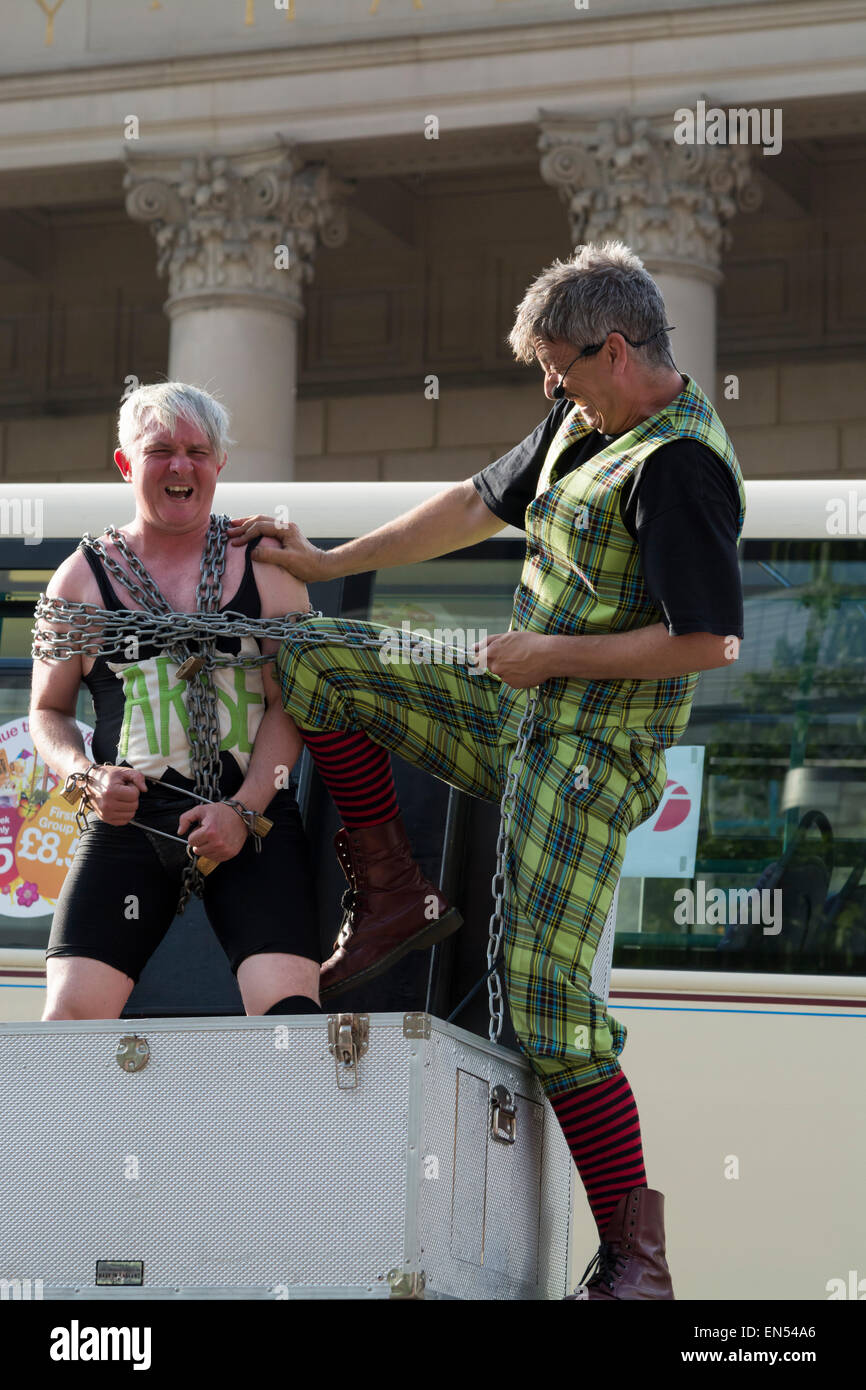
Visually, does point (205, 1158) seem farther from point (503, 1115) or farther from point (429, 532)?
point (429, 532)

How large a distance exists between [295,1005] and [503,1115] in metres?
0.45

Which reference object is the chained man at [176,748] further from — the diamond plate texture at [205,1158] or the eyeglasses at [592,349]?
A: the eyeglasses at [592,349]

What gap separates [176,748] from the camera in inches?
157

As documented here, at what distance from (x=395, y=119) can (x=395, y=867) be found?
1156 cm

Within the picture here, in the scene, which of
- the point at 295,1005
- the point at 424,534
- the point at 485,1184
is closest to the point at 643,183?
the point at 424,534

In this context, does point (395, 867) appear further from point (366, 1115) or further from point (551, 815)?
point (366, 1115)

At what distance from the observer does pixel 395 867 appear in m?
4.15

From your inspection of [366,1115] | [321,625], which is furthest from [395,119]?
[366,1115]

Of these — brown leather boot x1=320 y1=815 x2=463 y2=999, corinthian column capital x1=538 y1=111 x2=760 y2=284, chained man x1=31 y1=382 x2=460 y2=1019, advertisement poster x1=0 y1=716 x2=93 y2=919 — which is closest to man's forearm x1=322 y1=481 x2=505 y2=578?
chained man x1=31 y1=382 x2=460 y2=1019

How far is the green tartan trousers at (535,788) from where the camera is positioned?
3.73 metres

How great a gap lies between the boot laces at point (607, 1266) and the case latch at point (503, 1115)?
0.89 feet

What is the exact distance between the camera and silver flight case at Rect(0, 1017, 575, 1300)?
11.1 ft

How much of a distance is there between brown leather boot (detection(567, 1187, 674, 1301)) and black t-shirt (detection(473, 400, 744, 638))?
1057 millimetres

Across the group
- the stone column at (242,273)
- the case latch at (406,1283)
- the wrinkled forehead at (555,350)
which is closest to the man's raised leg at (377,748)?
the wrinkled forehead at (555,350)
